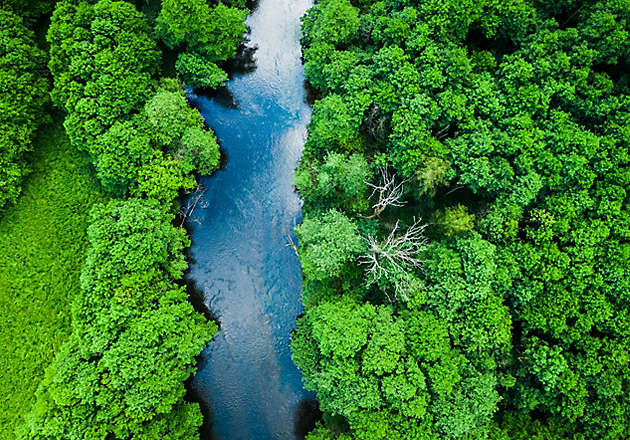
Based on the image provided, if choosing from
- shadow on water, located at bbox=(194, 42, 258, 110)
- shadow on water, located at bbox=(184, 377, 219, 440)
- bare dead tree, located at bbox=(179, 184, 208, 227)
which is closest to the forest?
shadow on water, located at bbox=(184, 377, 219, 440)

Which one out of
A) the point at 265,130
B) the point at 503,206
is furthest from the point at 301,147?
the point at 503,206

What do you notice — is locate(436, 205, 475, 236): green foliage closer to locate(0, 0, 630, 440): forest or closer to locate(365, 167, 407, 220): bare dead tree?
locate(0, 0, 630, 440): forest

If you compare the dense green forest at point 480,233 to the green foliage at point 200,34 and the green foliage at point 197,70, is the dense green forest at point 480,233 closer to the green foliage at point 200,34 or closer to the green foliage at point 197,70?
the green foliage at point 200,34

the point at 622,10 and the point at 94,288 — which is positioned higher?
the point at 622,10

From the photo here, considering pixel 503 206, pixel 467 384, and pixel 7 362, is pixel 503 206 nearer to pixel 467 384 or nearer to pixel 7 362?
pixel 467 384

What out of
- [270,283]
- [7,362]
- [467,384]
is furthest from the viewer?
[270,283]

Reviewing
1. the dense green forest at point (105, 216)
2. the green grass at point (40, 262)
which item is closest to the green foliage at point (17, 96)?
the dense green forest at point (105, 216)
